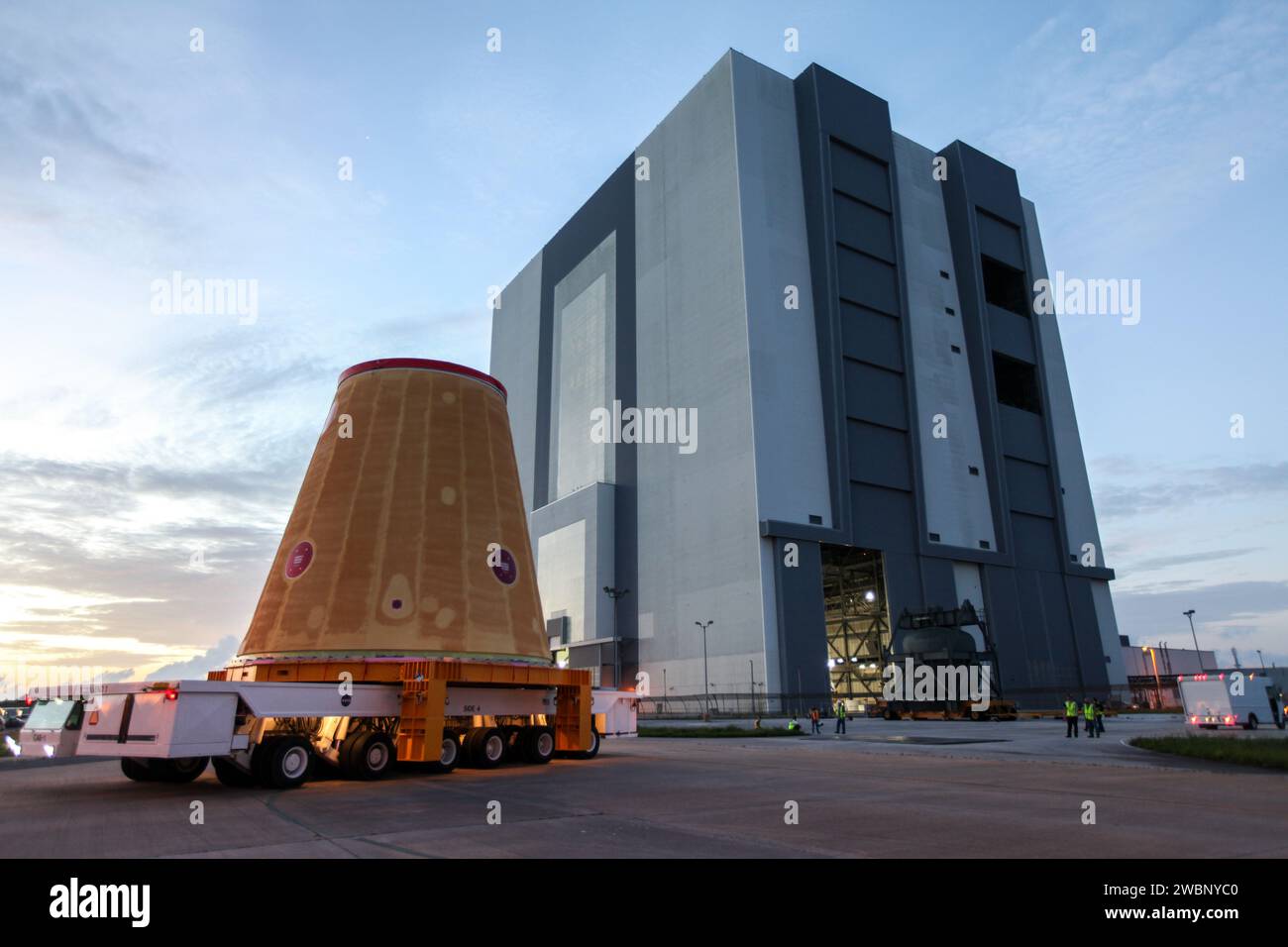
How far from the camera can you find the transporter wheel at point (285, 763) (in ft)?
48.7

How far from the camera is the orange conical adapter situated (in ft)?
62.5

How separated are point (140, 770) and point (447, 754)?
6521 millimetres

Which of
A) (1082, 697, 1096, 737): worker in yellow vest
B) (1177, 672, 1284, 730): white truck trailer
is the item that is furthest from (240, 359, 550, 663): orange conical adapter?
(1177, 672, 1284, 730): white truck trailer

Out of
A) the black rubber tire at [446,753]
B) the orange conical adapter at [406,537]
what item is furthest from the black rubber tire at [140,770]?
the black rubber tire at [446,753]

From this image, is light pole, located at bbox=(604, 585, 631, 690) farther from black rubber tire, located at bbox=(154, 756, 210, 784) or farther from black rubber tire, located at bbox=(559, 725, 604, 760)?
black rubber tire, located at bbox=(154, 756, 210, 784)

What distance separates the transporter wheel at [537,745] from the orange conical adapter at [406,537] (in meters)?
2.04

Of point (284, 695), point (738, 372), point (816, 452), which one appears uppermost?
point (738, 372)

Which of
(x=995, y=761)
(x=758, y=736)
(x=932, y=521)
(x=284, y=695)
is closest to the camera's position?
(x=284, y=695)

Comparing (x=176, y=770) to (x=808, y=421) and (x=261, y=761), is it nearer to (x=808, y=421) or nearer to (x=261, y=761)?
(x=261, y=761)

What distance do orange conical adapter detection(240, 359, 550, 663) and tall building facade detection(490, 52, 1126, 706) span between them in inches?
1252

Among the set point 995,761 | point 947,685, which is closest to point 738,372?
point 947,685

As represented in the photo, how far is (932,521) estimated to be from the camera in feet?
198
